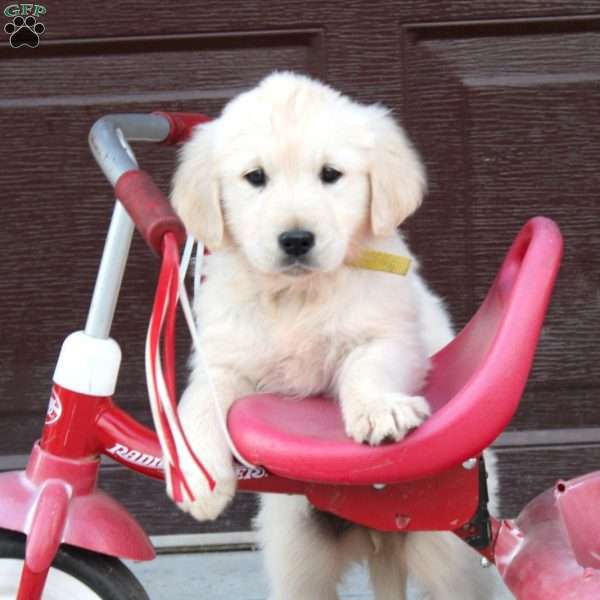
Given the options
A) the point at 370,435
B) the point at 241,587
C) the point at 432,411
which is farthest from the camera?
the point at 241,587

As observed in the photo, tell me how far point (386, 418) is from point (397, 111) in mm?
1855

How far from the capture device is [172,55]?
3.45m

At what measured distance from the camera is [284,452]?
1.72 metres

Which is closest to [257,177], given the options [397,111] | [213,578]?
[397,111]

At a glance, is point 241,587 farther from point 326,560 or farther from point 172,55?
point 172,55

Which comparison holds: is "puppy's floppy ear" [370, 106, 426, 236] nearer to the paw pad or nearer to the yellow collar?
the yellow collar

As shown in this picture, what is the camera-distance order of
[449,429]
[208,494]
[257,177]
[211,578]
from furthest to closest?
[211,578], [257,177], [208,494], [449,429]

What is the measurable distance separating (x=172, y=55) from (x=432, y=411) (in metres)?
1.86

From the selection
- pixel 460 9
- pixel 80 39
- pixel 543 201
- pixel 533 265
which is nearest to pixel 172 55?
pixel 80 39

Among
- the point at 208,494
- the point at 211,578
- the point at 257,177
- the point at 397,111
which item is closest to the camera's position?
the point at 208,494

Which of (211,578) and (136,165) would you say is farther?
(211,578)

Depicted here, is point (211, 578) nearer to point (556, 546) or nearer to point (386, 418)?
point (556, 546)

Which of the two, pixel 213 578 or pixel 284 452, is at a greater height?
pixel 213 578

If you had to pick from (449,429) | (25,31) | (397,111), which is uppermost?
(25,31)
